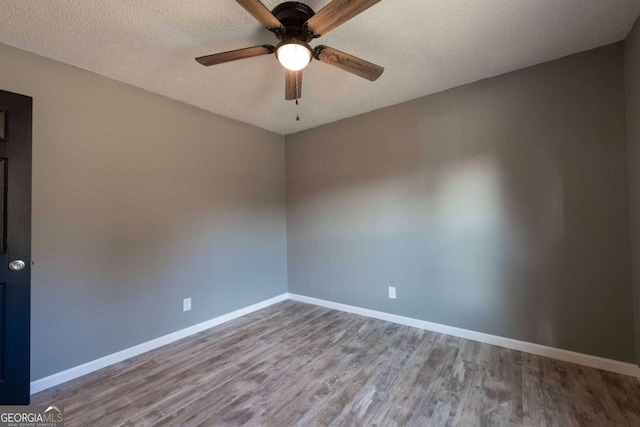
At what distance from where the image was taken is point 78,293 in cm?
218

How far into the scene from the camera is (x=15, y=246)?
1.80 meters

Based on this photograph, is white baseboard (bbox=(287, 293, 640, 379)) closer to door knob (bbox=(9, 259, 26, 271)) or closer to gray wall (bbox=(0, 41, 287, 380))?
gray wall (bbox=(0, 41, 287, 380))

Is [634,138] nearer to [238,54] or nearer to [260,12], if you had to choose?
[260,12]

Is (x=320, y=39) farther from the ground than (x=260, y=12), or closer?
farther from the ground

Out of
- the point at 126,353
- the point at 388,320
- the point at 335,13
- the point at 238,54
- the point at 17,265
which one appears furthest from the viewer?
the point at 388,320

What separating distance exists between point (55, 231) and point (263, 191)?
85.4 inches

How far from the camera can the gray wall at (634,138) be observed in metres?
1.83

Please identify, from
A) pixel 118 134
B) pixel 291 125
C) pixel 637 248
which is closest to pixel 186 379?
pixel 118 134

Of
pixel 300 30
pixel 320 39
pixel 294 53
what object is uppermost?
pixel 320 39

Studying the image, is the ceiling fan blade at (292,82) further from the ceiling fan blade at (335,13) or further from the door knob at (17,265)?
the door knob at (17,265)

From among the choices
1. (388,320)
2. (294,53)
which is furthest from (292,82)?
(388,320)

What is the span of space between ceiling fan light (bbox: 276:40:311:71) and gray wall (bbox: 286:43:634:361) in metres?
1.78

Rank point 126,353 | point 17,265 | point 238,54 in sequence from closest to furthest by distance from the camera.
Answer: point 238,54 → point 17,265 → point 126,353

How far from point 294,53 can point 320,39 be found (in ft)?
1.73
